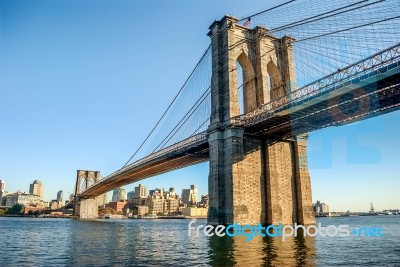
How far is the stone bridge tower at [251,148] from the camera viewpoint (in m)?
37.5

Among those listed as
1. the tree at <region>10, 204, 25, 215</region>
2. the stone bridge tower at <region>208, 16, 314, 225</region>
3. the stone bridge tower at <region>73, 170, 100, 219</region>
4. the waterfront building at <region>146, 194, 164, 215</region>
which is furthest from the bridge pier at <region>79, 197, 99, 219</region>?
the stone bridge tower at <region>208, 16, 314, 225</region>

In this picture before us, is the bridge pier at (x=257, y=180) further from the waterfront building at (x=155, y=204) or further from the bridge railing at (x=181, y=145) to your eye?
the waterfront building at (x=155, y=204)

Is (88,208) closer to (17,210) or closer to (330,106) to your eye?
(17,210)

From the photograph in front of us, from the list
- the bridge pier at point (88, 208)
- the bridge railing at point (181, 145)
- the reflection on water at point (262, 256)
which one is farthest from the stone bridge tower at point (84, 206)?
the reflection on water at point (262, 256)

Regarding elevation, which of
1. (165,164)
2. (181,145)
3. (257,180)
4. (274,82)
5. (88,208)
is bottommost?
(88,208)

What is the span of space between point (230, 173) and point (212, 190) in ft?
9.23

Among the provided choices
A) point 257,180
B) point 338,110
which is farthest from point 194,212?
point 338,110

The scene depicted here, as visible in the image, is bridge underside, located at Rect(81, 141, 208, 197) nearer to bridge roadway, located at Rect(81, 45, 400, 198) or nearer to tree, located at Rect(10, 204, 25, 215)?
bridge roadway, located at Rect(81, 45, 400, 198)

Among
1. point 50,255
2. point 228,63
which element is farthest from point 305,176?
point 50,255

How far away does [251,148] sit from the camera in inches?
1583

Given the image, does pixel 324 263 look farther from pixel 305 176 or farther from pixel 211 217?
pixel 305 176

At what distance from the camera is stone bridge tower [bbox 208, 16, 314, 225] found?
123 feet

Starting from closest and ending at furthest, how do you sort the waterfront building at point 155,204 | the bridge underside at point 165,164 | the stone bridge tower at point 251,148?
1. the stone bridge tower at point 251,148
2. the bridge underside at point 165,164
3. the waterfront building at point 155,204

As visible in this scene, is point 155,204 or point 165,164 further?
point 155,204
